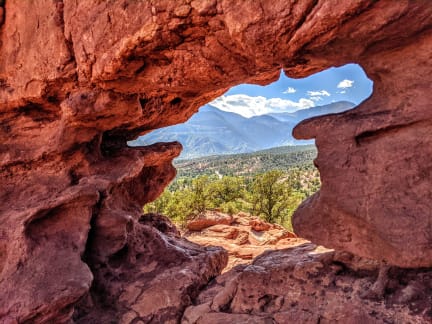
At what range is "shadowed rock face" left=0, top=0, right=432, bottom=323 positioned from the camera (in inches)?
185

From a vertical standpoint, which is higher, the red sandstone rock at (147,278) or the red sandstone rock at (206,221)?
the red sandstone rock at (147,278)

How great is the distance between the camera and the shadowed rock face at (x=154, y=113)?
4.70 m

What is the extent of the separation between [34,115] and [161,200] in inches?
832

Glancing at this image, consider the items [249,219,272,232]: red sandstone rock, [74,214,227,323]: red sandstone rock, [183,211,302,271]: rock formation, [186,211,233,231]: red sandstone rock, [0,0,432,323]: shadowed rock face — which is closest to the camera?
[0,0,432,323]: shadowed rock face

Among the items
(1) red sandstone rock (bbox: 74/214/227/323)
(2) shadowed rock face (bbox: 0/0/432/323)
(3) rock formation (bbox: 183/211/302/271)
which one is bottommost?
(3) rock formation (bbox: 183/211/302/271)

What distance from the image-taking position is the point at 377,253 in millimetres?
5062

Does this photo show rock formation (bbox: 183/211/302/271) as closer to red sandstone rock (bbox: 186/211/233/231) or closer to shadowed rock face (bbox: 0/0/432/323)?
red sandstone rock (bbox: 186/211/233/231)

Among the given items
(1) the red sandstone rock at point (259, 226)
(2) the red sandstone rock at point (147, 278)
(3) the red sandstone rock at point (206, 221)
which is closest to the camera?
(2) the red sandstone rock at point (147, 278)

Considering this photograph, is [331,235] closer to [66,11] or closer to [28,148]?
[66,11]

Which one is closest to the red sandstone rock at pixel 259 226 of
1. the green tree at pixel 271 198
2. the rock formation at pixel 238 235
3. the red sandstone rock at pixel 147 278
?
the rock formation at pixel 238 235

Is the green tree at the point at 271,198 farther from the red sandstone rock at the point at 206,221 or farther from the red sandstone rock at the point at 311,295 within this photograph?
the red sandstone rock at the point at 311,295

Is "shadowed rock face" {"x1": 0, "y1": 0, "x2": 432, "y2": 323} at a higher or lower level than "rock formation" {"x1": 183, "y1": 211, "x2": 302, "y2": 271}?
higher

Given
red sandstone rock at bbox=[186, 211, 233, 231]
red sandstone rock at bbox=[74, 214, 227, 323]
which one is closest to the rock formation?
red sandstone rock at bbox=[186, 211, 233, 231]

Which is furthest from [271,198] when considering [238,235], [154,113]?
[154,113]
